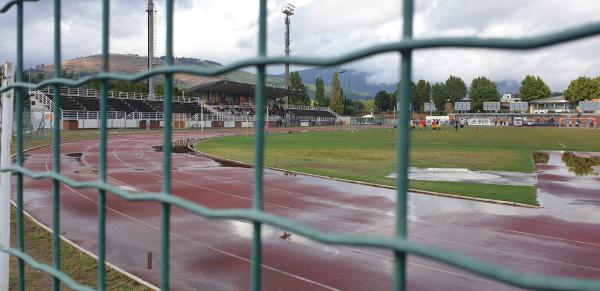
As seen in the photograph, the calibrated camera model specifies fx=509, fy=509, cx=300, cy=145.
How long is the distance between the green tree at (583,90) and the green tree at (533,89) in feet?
26.7

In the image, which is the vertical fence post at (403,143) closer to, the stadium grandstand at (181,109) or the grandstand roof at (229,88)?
the stadium grandstand at (181,109)

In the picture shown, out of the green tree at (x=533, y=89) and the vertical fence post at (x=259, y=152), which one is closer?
the vertical fence post at (x=259, y=152)

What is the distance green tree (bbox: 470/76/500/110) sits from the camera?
12606 cm

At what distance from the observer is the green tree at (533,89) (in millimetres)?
112625

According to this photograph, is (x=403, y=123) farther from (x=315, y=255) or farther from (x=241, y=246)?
(x=241, y=246)

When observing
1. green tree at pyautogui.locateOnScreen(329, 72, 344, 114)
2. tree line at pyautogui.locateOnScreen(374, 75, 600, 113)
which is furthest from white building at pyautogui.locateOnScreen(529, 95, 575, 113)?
green tree at pyautogui.locateOnScreen(329, 72, 344, 114)

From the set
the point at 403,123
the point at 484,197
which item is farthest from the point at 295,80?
the point at 403,123

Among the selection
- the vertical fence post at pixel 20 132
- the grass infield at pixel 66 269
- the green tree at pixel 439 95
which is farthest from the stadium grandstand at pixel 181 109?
the green tree at pixel 439 95

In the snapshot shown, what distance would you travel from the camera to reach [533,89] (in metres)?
114

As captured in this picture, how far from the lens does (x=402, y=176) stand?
104cm

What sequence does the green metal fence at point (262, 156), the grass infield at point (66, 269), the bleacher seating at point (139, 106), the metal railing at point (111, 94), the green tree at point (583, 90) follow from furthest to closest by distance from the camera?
the green tree at point (583, 90) → the bleacher seating at point (139, 106) → the metal railing at point (111, 94) → the grass infield at point (66, 269) → the green metal fence at point (262, 156)

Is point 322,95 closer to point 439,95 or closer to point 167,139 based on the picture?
point 439,95

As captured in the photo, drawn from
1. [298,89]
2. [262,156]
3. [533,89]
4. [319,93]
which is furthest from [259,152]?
[533,89]

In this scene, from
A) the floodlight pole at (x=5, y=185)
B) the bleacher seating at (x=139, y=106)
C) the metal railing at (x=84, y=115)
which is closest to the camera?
the floodlight pole at (x=5, y=185)
